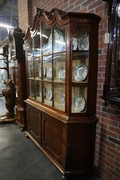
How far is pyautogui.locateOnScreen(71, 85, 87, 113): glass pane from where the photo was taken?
62.1 inches

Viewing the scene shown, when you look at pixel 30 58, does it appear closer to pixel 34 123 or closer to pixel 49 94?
pixel 49 94

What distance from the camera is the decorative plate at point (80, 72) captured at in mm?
1560

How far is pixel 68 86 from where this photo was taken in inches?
58.8

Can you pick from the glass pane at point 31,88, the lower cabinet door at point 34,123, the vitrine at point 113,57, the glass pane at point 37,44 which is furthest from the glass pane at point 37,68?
the vitrine at point 113,57

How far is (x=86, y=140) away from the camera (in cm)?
159

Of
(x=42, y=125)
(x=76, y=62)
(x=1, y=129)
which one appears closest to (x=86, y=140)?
(x=42, y=125)

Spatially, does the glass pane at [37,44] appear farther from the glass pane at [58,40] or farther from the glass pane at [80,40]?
the glass pane at [80,40]

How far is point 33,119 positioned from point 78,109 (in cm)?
106

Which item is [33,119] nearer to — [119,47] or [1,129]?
[1,129]

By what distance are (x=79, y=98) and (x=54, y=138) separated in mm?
685

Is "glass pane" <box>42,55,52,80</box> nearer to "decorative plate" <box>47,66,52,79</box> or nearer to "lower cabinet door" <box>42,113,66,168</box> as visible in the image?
"decorative plate" <box>47,66,52,79</box>

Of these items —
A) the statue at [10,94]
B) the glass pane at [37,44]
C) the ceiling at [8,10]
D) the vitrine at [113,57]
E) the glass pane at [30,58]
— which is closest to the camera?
the vitrine at [113,57]

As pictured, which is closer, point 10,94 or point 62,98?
point 62,98

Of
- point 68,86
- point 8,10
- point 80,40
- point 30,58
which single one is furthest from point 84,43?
point 8,10
